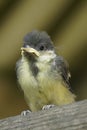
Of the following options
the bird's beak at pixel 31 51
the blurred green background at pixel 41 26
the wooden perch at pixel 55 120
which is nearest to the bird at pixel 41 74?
the bird's beak at pixel 31 51

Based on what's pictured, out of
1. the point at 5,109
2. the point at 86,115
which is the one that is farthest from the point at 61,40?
the point at 86,115

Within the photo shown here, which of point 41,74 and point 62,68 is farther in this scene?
point 62,68

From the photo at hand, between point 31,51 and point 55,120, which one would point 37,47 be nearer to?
point 31,51

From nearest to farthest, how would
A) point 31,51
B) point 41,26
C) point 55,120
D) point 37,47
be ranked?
point 55,120 → point 31,51 → point 37,47 → point 41,26

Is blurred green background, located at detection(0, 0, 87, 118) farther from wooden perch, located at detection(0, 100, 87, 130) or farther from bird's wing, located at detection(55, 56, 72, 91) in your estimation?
wooden perch, located at detection(0, 100, 87, 130)

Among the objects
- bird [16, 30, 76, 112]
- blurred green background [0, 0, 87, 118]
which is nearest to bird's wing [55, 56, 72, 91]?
bird [16, 30, 76, 112]

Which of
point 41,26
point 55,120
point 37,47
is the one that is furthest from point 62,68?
point 55,120

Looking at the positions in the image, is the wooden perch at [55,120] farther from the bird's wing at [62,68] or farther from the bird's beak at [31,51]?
the bird's wing at [62,68]
